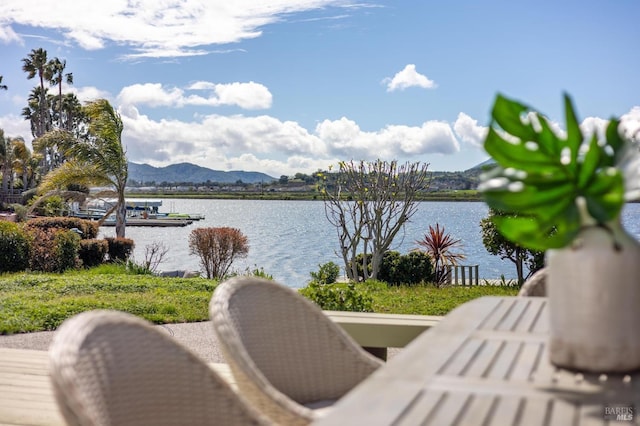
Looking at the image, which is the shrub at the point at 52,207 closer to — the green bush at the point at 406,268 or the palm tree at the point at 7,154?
the green bush at the point at 406,268

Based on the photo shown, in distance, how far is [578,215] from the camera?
52.4 inches

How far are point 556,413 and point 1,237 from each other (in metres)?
12.0

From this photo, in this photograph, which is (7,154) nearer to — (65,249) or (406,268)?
(65,249)

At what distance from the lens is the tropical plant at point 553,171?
1.32 m

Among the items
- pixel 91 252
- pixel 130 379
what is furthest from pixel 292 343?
pixel 91 252

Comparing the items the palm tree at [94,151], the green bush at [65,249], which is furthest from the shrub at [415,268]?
the palm tree at [94,151]

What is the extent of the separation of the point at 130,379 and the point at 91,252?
41.4 ft

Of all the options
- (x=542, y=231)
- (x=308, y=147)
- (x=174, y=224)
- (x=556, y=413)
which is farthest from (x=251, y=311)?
(x=308, y=147)

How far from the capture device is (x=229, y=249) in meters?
12.6

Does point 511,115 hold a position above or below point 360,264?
above

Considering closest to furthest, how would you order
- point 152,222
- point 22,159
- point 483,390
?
point 483,390 < point 152,222 < point 22,159

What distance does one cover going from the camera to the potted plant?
130 cm

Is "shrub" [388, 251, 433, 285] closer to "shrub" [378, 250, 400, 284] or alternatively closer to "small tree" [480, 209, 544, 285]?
"shrub" [378, 250, 400, 284]

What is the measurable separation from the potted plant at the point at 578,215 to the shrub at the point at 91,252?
1262cm
